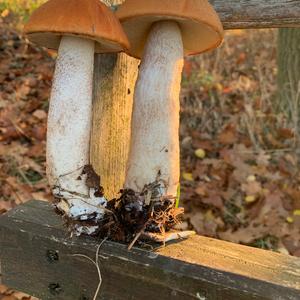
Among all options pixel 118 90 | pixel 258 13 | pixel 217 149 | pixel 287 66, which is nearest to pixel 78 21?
pixel 118 90

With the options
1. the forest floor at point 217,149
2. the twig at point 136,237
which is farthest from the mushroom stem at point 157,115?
the forest floor at point 217,149

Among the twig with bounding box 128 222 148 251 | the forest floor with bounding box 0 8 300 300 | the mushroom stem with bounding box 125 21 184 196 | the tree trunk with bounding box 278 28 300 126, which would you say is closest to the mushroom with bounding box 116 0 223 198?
the mushroom stem with bounding box 125 21 184 196

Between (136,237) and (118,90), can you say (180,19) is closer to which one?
(118,90)

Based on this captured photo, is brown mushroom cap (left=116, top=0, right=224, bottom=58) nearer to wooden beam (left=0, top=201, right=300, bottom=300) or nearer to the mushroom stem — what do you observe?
the mushroom stem

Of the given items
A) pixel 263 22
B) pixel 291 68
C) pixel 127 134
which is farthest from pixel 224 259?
pixel 291 68

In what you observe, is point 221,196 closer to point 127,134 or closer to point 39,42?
point 127,134

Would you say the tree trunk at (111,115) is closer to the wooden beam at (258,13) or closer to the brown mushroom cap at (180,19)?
the brown mushroom cap at (180,19)

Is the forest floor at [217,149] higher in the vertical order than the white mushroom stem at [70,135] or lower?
lower
